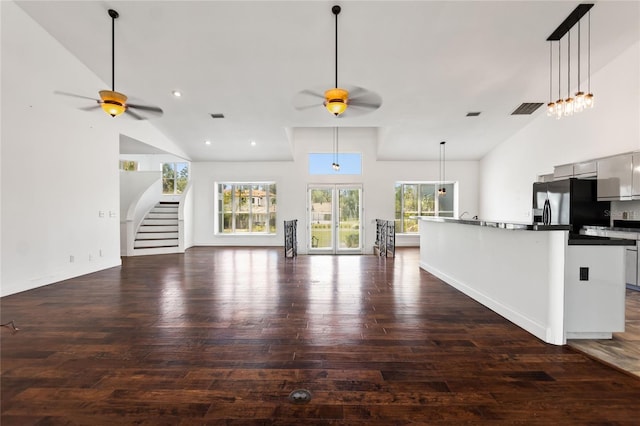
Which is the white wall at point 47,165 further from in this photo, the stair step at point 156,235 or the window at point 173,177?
the window at point 173,177

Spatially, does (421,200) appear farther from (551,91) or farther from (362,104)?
(362,104)

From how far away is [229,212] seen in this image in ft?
32.2

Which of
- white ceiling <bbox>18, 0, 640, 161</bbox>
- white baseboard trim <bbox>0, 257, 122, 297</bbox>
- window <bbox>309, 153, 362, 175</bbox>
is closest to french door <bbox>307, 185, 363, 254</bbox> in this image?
window <bbox>309, 153, 362, 175</bbox>

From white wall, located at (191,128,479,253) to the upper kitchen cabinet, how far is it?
14.7ft

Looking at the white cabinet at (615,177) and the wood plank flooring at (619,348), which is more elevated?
the white cabinet at (615,177)

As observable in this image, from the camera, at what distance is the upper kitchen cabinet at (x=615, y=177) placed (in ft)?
15.2

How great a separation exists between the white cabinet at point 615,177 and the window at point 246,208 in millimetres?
8200

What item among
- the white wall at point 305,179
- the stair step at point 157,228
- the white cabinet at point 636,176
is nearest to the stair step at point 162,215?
the stair step at point 157,228

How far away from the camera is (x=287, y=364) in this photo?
217 cm

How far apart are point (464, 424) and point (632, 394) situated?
4.13 feet

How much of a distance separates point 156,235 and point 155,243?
29cm

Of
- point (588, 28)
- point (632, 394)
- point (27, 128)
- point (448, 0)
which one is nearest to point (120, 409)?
point (632, 394)

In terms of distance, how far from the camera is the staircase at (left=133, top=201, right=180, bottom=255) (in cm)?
773

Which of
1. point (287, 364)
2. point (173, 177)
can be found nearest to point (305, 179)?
point (173, 177)
